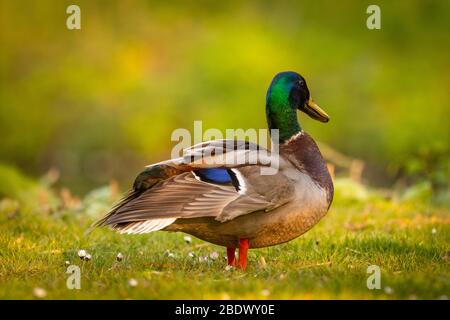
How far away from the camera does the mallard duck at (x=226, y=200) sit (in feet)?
16.8

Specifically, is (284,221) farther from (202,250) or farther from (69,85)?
(69,85)

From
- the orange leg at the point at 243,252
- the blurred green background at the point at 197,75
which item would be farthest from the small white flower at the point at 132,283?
the blurred green background at the point at 197,75

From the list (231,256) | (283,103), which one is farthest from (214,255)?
(283,103)

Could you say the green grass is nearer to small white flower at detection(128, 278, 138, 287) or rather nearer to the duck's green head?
small white flower at detection(128, 278, 138, 287)

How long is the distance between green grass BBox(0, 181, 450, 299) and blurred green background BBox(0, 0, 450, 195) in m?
5.74

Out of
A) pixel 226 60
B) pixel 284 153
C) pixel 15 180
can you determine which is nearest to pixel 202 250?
pixel 284 153

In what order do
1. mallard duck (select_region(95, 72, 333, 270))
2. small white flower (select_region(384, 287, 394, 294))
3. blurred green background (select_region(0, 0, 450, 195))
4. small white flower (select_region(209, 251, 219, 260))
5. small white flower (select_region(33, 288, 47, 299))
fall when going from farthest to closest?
blurred green background (select_region(0, 0, 450, 195))
small white flower (select_region(209, 251, 219, 260))
mallard duck (select_region(95, 72, 333, 270))
small white flower (select_region(384, 287, 394, 294))
small white flower (select_region(33, 288, 47, 299))

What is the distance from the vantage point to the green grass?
15.2ft

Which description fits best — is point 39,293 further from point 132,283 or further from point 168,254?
point 168,254

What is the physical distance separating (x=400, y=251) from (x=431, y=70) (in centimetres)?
1080

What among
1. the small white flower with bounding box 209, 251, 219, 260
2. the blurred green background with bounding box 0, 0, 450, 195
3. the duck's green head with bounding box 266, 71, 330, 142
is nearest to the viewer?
the small white flower with bounding box 209, 251, 219, 260

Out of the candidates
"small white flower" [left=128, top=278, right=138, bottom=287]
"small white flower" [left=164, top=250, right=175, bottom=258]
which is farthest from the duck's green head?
"small white flower" [left=128, top=278, right=138, bottom=287]
